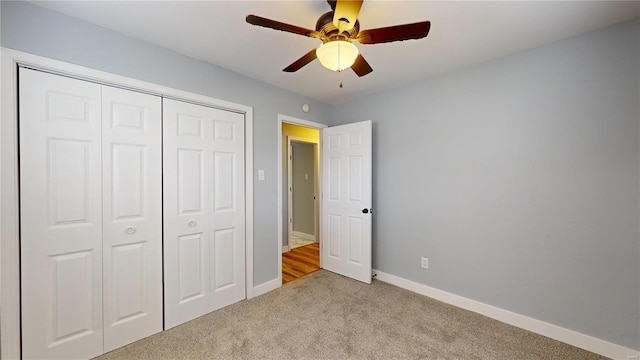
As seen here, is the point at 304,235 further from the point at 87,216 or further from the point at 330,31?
the point at 330,31

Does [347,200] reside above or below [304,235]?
above

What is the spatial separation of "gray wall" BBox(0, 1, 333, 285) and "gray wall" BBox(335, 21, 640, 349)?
58.2 inches

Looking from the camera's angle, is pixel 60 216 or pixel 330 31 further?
pixel 60 216

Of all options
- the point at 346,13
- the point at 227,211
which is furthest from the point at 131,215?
the point at 346,13

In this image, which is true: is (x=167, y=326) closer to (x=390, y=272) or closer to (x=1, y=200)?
(x=1, y=200)

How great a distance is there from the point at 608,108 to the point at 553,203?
2.52 ft

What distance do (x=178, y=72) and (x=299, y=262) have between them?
2.88 metres

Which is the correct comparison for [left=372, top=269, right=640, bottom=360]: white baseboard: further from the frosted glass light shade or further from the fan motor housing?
the fan motor housing

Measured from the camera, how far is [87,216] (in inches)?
67.6

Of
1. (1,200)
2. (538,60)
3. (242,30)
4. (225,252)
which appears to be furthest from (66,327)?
(538,60)

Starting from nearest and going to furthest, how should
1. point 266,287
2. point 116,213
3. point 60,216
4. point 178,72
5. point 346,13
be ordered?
point 346,13 → point 60,216 → point 116,213 → point 178,72 → point 266,287

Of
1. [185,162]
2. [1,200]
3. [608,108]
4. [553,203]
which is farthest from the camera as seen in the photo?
[185,162]

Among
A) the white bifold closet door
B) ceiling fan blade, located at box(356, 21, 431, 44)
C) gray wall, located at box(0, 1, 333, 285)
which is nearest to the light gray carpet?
the white bifold closet door

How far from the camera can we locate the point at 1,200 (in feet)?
4.66
